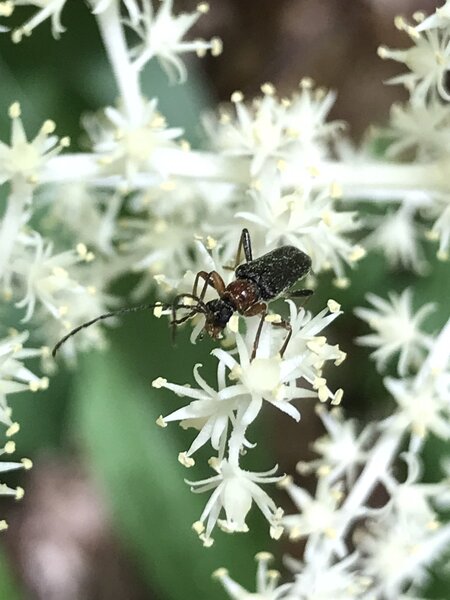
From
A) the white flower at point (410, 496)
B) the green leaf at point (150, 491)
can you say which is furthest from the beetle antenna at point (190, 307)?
the green leaf at point (150, 491)

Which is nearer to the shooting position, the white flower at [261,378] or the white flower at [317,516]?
the white flower at [261,378]

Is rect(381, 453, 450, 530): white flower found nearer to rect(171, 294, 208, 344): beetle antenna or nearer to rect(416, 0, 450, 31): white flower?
rect(171, 294, 208, 344): beetle antenna

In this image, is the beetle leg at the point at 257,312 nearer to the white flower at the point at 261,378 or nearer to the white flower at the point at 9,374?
the white flower at the point at 261,378

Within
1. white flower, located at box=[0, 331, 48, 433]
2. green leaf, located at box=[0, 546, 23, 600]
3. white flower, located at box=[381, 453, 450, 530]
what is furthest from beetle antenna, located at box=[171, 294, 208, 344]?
green leaf, located at box=[0, 546, 23, 600]

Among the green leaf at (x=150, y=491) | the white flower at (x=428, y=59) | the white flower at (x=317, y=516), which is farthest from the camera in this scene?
the green leaf at (x=150, y=491)

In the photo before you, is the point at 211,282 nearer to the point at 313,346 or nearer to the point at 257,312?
the point at 257,312

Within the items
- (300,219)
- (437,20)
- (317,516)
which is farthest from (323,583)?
(437,20)
